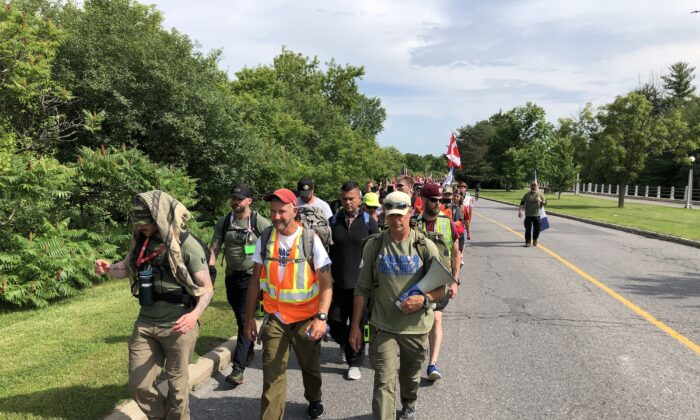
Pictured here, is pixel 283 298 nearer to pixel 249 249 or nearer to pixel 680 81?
pixel 249 249

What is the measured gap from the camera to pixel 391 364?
338cm

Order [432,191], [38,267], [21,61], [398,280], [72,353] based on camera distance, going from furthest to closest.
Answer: [21,61] → [38,267] → [72,353] → [432,191] → [398,280]

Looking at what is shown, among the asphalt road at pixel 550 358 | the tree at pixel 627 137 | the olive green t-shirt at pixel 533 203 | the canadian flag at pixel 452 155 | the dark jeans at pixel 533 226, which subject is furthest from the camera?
the tree at pixel 627 137

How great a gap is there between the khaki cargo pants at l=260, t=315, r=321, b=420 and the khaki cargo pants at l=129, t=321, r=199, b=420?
22.0 inches

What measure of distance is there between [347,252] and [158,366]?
2.19 meters

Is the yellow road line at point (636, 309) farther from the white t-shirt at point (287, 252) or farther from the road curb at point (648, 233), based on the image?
the road curb at point (648, 233)

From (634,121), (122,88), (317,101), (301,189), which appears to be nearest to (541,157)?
(634,121)

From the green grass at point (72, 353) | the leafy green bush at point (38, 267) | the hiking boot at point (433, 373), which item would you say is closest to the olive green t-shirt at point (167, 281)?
the green grass at point (72, 353)

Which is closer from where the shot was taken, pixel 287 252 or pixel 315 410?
pixel 287 252

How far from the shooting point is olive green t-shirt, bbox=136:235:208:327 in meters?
3.28

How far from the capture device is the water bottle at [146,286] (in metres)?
3.25

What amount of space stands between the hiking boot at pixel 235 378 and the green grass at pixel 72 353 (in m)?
0.62

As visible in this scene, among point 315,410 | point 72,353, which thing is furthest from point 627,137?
point 72,353

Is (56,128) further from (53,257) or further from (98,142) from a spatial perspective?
(53,257)
